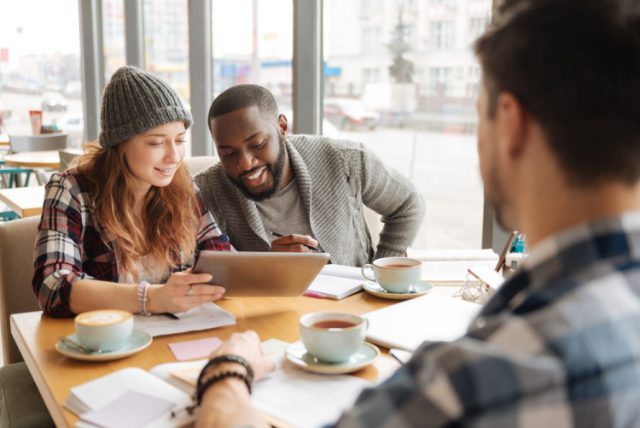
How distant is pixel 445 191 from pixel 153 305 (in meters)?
1.77

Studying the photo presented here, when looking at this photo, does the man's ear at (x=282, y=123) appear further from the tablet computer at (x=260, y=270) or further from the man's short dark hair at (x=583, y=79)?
the man's short dark hair at (x=583, y=79)

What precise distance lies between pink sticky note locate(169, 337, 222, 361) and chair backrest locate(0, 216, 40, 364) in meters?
0.73

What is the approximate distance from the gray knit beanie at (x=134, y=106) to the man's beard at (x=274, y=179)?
0.37 meters

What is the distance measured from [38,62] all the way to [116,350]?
6.19m

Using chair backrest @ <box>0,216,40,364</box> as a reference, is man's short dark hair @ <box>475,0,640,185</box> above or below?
above

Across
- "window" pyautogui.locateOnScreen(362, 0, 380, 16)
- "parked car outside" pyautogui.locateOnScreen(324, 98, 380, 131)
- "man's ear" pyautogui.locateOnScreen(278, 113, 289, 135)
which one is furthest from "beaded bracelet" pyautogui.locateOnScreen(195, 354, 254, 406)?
"window" pyautogui.locateOnScreen(362, 0, 380, 16)

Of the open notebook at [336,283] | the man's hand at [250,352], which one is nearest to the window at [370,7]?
the open notebook at [336,283]

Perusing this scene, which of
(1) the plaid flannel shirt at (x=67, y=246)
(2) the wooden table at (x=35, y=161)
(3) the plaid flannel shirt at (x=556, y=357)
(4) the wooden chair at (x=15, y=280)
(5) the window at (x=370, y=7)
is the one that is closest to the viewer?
(3) the plaid flannel shirt at (x=556, y=357)

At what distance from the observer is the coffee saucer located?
1590 mm

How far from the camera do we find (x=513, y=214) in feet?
2.25

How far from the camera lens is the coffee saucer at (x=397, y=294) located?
159 centimetres

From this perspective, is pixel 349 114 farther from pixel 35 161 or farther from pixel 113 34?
pixel 113 34

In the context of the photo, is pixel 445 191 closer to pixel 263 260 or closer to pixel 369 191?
pixel 369 191

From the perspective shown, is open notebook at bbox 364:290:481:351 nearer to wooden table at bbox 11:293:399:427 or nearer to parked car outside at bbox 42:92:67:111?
wooden table at bbox 11:293:399:427
